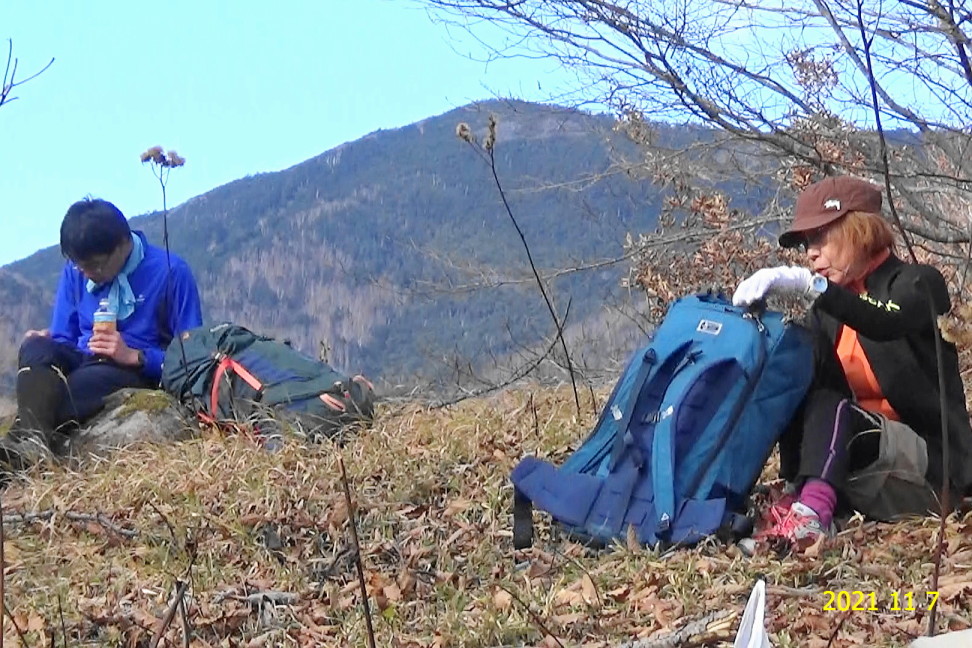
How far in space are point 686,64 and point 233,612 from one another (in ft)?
9.76

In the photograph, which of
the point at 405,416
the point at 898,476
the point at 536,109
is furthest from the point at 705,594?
the point at 536,109

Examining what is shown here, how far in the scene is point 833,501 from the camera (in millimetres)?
3477

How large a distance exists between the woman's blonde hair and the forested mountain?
2.09 metres

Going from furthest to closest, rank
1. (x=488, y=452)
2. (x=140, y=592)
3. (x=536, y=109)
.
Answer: (x=536, y=109) → (x=488, y=452) → (x=140, y=592)

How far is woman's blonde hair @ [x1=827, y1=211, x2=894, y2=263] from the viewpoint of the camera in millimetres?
3512

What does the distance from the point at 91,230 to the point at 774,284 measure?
11.0ft

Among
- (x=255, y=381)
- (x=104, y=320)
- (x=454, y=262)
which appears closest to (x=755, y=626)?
(x=255, y=381)

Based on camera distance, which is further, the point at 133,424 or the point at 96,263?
the point at 96,263

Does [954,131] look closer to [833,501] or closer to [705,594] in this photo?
[833,501]

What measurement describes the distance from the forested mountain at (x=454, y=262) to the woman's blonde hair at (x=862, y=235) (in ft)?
6.86

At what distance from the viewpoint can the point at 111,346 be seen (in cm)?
566

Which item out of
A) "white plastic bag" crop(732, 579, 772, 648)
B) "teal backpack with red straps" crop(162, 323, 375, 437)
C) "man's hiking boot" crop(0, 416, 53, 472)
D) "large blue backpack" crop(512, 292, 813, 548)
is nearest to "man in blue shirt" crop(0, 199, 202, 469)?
"man's hiking boot" crop(0, 416, 53, 472)
